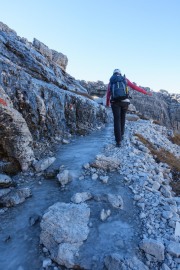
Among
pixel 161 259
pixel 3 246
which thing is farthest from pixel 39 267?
pixel 161 259

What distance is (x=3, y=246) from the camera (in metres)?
5.32

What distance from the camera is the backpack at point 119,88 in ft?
37.7

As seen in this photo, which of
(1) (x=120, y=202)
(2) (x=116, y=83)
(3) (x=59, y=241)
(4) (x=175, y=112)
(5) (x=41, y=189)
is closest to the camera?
(3) (x=59, y=241)

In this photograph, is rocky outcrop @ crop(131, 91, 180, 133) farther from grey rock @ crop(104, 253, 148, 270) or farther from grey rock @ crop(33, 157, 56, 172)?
grey rock @ crop(104, 253, 148, 270)

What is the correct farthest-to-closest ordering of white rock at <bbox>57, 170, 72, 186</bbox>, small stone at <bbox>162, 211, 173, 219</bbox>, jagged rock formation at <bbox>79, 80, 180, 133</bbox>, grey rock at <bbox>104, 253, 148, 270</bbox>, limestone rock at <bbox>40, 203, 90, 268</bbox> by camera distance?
jagged rock formation at <bbox>79, 80, 180, 133</bbox>
white rock at <bbox>57, 170, 72, 186</bbox>
small stone at <bbox>162, 211, 173, 219</bbox>
limestone rock at <bbox>40, 203, 90, 268</bbox>
grey rock at <bbox>104, 253, 148, 270</bbox>

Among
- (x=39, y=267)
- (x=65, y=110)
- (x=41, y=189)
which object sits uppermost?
(x=65, y=110)

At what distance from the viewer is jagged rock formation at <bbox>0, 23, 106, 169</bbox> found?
906cm

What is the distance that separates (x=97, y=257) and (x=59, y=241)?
90 centimetres

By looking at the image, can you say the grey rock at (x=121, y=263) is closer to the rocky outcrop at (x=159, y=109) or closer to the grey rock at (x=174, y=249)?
the grey rock at (x=174, y=249)

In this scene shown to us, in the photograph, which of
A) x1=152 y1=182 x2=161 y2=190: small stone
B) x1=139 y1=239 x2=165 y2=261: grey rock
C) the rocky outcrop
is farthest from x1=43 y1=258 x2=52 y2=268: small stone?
the rocky outcrop

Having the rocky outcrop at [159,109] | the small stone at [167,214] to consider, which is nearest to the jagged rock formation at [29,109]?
the small stone at [167,214]

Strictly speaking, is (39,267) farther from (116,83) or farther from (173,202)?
(116,83)

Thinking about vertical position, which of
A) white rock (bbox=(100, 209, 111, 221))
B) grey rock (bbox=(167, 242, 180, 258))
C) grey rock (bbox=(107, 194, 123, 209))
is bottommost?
grey rock (bbox=(167, 242, 180, 258))

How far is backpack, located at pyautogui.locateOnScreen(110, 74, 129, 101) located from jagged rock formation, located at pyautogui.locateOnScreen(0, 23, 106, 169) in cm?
395
